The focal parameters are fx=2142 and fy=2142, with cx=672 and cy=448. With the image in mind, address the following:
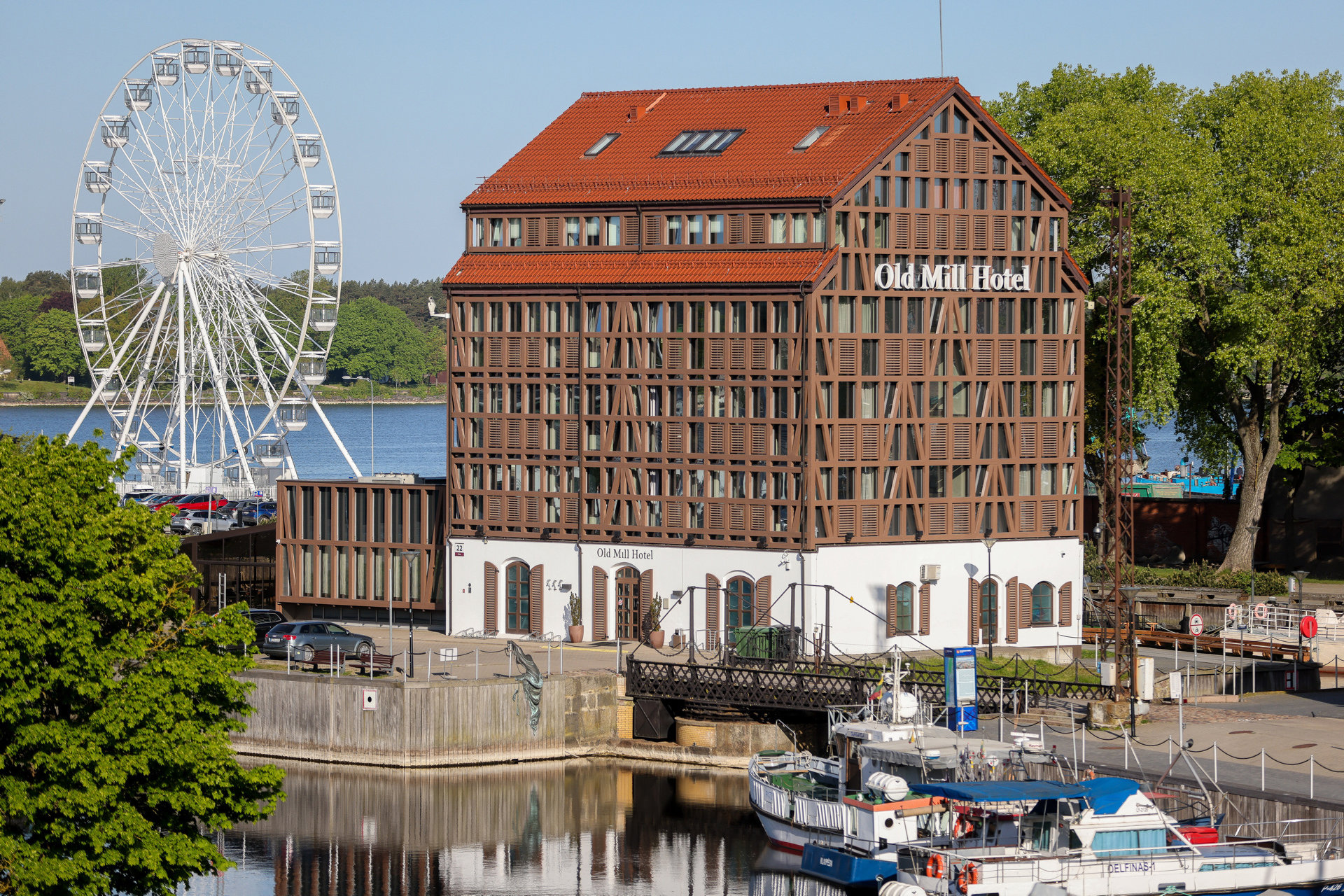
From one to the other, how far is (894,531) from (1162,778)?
75.5 ft

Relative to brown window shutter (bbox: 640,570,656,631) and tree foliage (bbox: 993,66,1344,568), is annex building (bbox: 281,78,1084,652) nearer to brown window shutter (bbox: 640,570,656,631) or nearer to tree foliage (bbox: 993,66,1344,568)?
brown window shutter (bbox: 640,570,656,631)

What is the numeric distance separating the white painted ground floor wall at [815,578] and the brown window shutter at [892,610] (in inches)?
7.1

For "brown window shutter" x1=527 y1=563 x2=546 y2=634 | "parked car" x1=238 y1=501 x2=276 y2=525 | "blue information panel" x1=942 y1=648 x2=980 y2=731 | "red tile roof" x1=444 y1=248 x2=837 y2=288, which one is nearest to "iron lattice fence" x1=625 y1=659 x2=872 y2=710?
"blue information panel" x1=942 y1=648 x2=980 y2=731

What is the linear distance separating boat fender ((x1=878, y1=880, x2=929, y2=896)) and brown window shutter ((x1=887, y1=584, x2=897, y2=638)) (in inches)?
1018

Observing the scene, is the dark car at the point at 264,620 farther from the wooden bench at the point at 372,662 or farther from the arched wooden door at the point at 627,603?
the arched wooden door at the point at 627,603

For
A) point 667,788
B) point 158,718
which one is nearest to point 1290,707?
point 667,788

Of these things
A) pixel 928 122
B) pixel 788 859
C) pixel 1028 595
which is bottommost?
pixel 788 859

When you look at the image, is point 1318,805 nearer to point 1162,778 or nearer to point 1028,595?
point 1162,778

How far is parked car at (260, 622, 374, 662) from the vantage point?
79.1 m

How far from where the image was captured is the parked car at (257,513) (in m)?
112

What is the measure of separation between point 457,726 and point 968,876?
78.6 feet

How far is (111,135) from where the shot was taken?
113688mm

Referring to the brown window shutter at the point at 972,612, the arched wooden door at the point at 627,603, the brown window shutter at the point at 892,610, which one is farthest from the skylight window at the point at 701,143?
the brown window shutter at the point at 972,612

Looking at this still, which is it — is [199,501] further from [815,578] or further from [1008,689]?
[1008,689]
